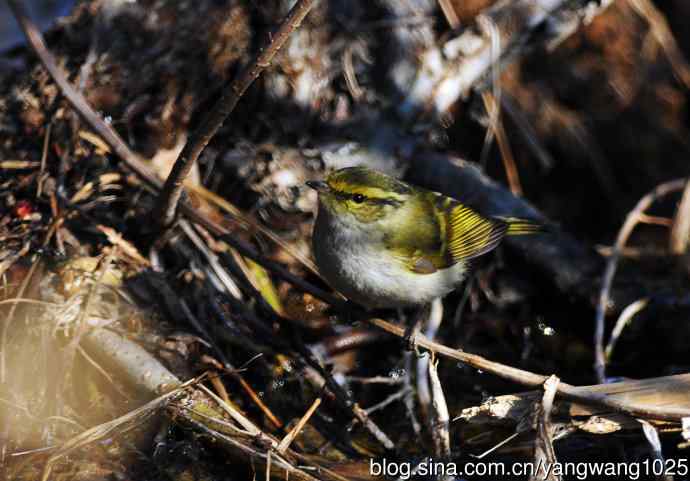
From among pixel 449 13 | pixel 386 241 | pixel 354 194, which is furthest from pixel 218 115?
pixel 449 13

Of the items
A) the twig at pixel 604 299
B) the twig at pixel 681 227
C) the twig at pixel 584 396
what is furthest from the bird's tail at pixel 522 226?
the twig at pixel 681 227

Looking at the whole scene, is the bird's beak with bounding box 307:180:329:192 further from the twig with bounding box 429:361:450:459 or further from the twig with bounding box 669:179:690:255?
the twig with bounding box 669:179:690:255

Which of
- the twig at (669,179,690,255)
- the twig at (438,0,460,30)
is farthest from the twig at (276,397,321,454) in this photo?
the twig at (438,0,460,30)

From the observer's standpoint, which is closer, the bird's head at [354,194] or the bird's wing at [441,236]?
the bird's head at [354,194]

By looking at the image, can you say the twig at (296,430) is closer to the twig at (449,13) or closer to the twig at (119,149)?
the twig at (119,149)

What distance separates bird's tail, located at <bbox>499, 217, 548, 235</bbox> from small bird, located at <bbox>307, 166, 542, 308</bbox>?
0.05 m

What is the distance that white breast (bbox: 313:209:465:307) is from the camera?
423 centimetres

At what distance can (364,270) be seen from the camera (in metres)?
4.25

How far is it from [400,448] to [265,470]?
93cm

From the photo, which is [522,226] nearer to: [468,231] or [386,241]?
[468,231]

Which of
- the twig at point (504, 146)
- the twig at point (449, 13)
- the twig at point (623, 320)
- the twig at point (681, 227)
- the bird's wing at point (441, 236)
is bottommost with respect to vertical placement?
the twig at point (623, 320)

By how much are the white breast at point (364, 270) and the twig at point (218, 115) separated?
2.90ft

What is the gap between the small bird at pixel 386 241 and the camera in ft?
14.0

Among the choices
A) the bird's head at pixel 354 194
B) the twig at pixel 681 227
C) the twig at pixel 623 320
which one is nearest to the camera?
the bird's head at pixel 354 194
